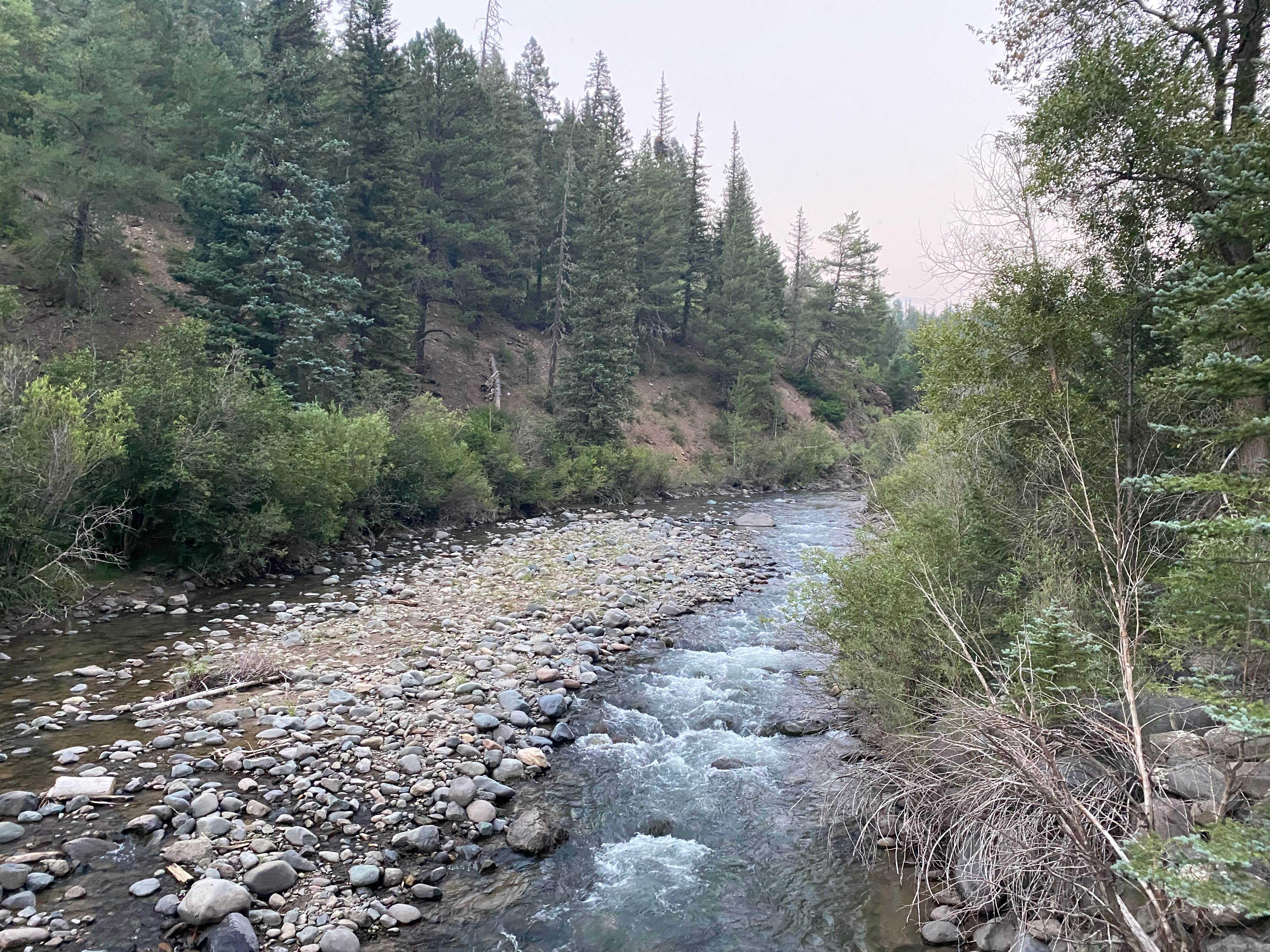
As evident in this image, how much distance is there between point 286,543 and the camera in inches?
497

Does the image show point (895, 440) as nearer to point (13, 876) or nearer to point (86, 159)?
point (13, 876)

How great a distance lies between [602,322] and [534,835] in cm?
2278

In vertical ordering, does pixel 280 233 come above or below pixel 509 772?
above

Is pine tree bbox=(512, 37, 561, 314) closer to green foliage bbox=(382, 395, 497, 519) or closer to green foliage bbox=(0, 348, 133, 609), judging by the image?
green foliage bbox=(382, 395, 497, 519)

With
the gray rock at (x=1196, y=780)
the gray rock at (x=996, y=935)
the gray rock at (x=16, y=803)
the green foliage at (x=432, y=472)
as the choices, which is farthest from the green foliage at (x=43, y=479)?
the gray rock at (x=1196, y=780)

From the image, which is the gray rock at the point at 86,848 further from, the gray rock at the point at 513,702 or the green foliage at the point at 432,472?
the green foliage at the point at 432,472

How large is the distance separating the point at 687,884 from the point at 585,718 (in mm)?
2759

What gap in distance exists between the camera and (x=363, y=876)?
4863 mm

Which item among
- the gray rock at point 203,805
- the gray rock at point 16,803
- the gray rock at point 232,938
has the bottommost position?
the gray rock at point 232,938

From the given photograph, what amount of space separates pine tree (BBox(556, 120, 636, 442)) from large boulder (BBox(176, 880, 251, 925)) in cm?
2132

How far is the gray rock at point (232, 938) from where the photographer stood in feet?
13.5

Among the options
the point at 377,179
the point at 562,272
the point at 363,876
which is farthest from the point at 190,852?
the point at 562,272

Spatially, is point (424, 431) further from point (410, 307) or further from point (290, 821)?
point (290, 821)

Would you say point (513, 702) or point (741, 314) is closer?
point (513, 702)
